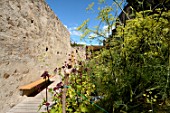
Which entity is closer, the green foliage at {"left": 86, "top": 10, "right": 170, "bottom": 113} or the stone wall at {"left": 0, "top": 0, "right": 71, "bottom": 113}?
the green foliage at {"left": 86, "top": 10, "right": 170, "bottom": 113}

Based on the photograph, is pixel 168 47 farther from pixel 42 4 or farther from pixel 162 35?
pixel 42 4

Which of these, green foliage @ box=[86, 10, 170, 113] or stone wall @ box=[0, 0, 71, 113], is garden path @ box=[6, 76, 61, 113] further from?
green foliage @ box=[86, 10, 170, 113]

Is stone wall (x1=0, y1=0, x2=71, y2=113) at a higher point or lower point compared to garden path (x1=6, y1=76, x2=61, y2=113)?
higher

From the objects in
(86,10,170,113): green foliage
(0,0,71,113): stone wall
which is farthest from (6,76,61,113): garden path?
(86,10,170,113): green foliage

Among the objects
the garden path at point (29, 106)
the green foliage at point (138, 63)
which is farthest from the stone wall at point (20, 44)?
the green foliage at point (138, 63)

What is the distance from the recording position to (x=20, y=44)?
3.31 m

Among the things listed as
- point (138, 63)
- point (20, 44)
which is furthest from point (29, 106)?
point (138, 63)

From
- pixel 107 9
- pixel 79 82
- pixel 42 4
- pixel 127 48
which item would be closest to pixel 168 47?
pixel 127 48

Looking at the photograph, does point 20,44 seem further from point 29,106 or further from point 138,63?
point 138,63

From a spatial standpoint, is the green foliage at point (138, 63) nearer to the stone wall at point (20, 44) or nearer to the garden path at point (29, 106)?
the garden path at point (29, 106)

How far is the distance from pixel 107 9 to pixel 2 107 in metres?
2.18

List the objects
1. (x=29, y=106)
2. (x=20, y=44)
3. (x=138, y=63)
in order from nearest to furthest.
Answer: (x=138, y=63)
(x=29, y=106)
(x=20, y=44)

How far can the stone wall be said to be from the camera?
8.93ft

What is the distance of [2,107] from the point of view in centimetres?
262
